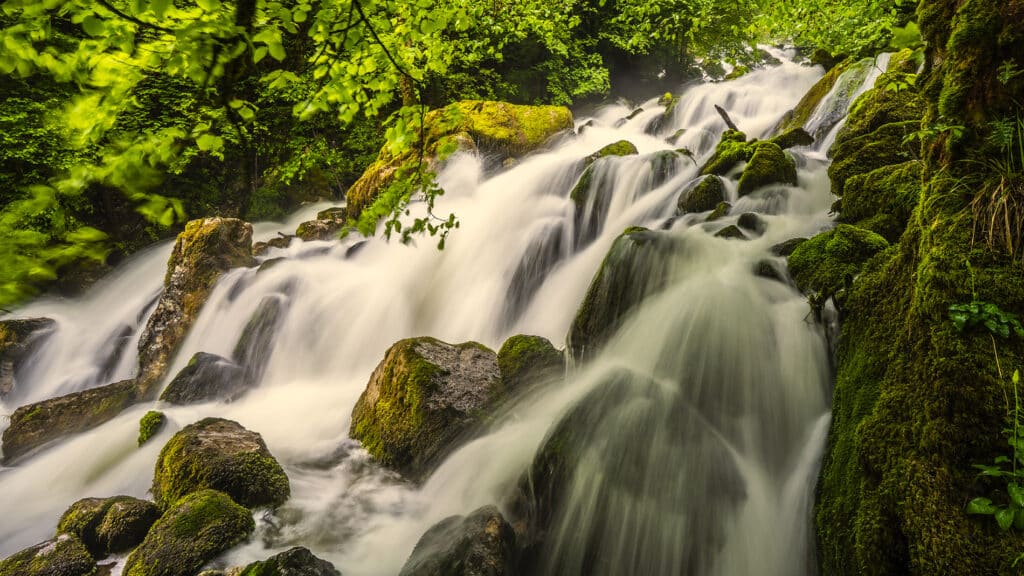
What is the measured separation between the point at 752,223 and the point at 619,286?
2114mm

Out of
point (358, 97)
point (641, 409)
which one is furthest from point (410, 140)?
point (641, 409)

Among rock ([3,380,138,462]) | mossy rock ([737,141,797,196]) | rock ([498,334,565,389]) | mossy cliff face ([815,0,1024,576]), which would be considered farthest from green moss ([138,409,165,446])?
mossy rock ([737,141,797,196])

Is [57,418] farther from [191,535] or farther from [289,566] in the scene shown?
[289,566]

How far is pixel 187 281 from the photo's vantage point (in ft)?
29.5

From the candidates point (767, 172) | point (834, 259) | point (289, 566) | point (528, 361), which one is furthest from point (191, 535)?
point (767, 172)

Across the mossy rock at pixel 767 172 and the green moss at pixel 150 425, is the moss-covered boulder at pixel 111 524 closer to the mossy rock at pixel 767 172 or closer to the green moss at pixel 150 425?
the green moss at pixel 150 425

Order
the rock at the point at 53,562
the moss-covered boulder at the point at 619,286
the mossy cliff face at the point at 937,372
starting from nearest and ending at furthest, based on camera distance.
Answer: the mossy cliff face at the point at 937,372
the rock at the point at 53,562
the moss-covered boulder at the point at 619,286

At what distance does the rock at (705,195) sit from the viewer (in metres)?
6.87

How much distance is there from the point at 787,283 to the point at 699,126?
36.0 ft

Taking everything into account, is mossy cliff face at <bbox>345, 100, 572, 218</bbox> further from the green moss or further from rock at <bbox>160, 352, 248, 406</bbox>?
the green moss

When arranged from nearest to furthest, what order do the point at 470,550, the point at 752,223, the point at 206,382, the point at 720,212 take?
the point at 470,550 < the point at 752,223 < the point at 720,212 < the point at 206,382

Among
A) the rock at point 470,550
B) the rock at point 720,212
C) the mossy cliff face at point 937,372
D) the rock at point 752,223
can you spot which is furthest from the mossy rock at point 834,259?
the rock at point 470,550

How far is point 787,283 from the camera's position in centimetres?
423

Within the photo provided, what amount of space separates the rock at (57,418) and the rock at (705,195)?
964cm
